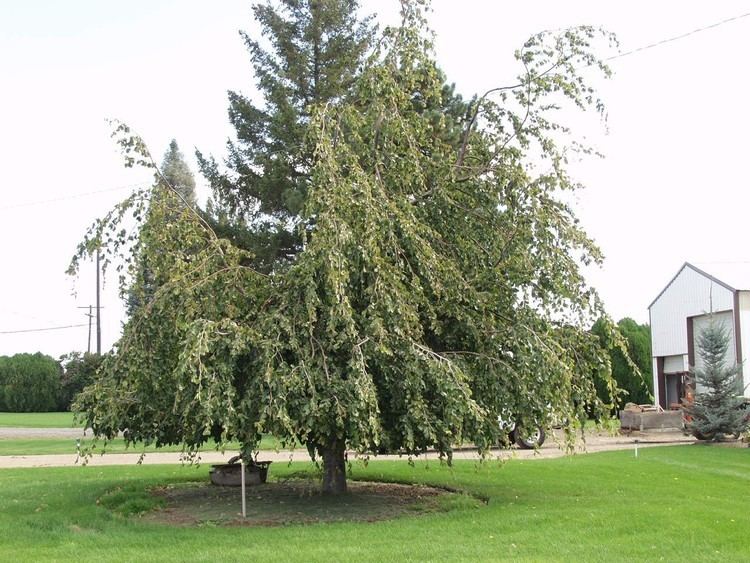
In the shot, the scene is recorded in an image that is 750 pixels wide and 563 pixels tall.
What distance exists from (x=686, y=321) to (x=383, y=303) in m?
22.6

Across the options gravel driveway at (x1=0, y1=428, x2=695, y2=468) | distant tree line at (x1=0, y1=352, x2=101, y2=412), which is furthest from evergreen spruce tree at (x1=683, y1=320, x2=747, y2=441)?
distant tree line at (x1=0, y1=352, x2=101, y2=412)

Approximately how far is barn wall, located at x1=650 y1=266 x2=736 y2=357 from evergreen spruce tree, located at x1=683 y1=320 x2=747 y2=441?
16.6ft

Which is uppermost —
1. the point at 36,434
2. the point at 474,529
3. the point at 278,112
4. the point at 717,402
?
the point at 278,112

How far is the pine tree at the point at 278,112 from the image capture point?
74.1 ft

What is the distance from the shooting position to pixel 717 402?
21562mm

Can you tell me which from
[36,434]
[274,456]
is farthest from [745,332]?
[36,434]

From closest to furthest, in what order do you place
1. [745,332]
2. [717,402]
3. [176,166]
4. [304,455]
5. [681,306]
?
[304,455] < [717,402] < [745,332] < [681,306] < [176,166]

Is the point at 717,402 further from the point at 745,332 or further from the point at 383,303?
the point at 383,303

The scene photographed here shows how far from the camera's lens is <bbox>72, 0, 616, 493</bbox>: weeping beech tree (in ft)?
29.4

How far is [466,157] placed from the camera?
448 inches

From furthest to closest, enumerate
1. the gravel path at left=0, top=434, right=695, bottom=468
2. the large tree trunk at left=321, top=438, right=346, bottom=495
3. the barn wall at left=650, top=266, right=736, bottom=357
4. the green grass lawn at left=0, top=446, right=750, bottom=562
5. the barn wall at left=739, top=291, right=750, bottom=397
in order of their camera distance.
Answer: the barn wall at left=650, top=266, right=736, bottom=357, the barn wall at left=739, top=291, right=750, bottom=397, the gravel path at left=0, top=434, right=695, bottom=468, the large tree trunk at left=321, top=438, right=346, bottom=495, the green grass lawn at left=0, top=446, right=750, bottom=562

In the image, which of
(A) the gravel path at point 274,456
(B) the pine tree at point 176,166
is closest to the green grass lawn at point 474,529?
(A) the gravel path at point 274,456

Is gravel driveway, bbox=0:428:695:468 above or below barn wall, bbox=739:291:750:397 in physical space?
below

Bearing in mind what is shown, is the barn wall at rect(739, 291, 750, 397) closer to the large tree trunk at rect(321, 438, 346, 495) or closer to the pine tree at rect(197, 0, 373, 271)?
the pine tree at rect(197, 0, 373, 271)
